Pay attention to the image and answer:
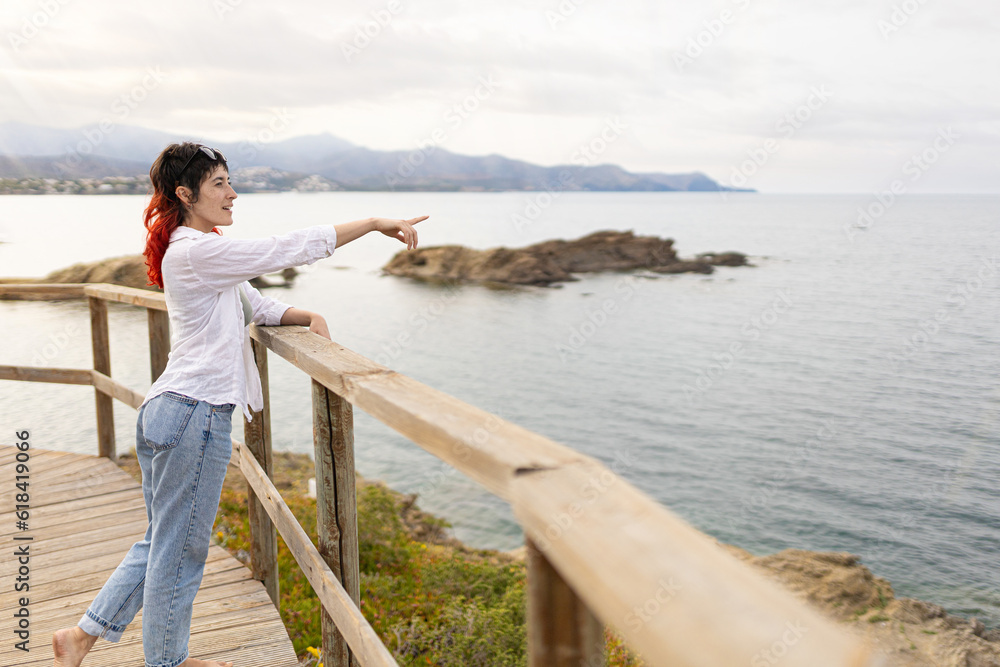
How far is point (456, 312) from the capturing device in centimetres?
3800

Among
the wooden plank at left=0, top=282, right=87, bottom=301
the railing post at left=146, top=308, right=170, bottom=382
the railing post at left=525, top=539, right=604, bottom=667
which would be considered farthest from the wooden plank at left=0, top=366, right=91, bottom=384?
the railing post at left=525, top=539, right=604, bottom=667

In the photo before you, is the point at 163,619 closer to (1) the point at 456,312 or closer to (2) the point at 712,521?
(2) the point at 712,521

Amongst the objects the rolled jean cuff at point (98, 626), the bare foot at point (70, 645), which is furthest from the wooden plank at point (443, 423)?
the bare foot at point (70, 645)

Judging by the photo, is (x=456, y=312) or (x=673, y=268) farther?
(x=673, y=268)

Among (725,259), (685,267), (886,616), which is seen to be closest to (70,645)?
(886,616)

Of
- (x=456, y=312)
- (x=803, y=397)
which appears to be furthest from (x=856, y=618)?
(x=456, y=312)

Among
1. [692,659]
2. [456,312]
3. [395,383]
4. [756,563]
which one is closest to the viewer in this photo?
[692,659]

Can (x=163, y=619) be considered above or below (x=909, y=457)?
above

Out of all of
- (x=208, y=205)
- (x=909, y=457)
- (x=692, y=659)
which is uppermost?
(x=208, y=205)

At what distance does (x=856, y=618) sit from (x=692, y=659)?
1044cm

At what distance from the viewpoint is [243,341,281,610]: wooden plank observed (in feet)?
10.6

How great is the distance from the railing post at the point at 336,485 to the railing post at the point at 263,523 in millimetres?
851

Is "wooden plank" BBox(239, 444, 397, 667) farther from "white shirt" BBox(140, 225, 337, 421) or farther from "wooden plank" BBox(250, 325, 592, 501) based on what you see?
"wooden plank" BBox(250, 325, 592, 501)

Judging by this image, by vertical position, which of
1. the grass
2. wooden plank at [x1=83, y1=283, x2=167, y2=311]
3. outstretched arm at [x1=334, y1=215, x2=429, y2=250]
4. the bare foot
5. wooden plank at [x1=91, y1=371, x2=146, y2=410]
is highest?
outstretched arm at [x1=334, y1=215, x2=429, y2=250]
